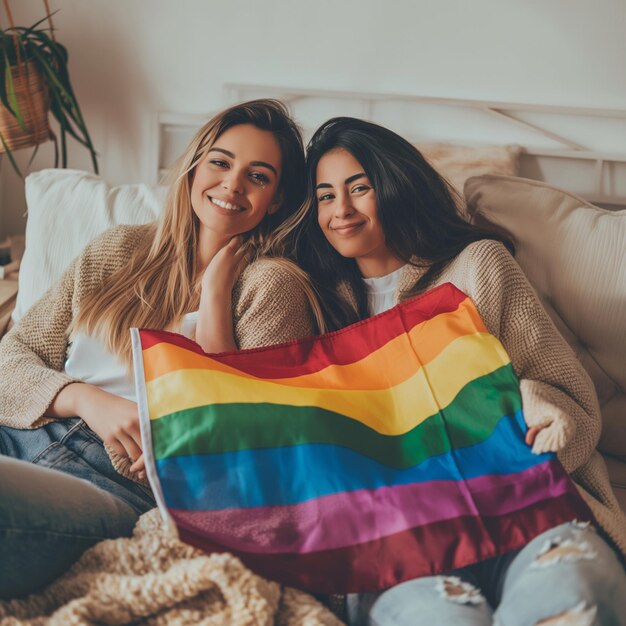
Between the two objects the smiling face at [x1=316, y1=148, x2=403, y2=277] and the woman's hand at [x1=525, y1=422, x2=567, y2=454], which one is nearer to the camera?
the woman's hand at [x1=525, y1=422, x2=567, y2=454]

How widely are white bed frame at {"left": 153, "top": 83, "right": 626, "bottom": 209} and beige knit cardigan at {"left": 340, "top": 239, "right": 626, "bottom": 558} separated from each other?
2.82 feet

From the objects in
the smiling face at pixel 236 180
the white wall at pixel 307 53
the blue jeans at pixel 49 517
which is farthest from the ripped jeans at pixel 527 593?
the white wall at pixel 307 53

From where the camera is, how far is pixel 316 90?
7.55ft

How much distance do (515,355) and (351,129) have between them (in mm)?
550

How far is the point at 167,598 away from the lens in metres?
1.00

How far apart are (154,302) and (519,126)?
1216mm

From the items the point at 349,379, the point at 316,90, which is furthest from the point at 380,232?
the point at 316,90

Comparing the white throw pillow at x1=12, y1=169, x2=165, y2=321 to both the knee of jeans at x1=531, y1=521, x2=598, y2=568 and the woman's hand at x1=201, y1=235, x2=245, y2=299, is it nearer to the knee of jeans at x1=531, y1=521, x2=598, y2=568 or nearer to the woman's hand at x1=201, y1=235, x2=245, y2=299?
the woman's hand at x1=201, y1=235, x2=245, y2=299

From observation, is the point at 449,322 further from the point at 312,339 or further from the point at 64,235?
the point at 64,235

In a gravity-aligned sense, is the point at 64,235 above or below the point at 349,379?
above

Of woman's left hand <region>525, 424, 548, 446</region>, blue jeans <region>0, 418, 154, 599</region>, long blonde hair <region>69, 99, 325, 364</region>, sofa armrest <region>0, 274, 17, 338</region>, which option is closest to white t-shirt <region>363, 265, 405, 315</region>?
long blonde hair <region>69, 99, 325, 364</region>

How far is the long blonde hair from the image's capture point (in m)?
1.54

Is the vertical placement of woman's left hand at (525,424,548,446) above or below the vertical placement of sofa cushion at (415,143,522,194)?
below

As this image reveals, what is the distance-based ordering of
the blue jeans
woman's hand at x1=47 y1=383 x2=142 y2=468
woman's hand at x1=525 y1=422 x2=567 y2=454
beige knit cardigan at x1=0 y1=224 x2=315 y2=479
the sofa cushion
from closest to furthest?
the blue jeans
woman's hand at x1=525 y1=422 x2=567 y2=454
woman's hand at x1=47 y1=383 x2=142 y2=468
beige knit cardigan at x1=0 y1=224 x2=315 y2=479
the sofa cushion
